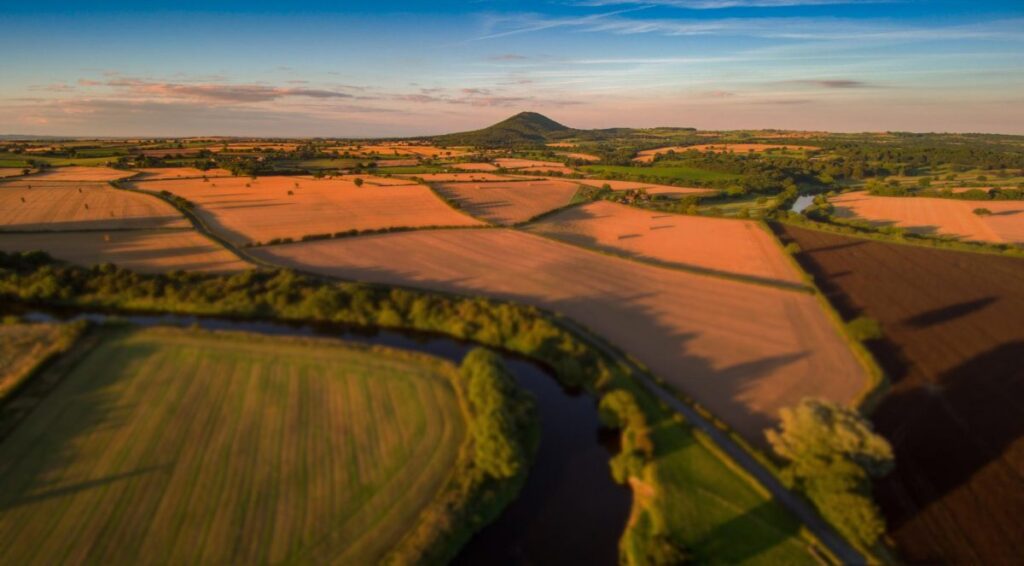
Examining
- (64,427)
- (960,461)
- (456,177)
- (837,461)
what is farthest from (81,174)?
(960,461)

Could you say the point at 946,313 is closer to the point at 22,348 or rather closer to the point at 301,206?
the point at 22,348

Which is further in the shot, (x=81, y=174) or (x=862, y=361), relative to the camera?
(x=81, y=174)

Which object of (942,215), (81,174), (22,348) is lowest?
(22,348)

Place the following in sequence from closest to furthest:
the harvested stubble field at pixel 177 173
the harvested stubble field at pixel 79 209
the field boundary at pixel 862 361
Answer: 1. the field boundary at pixel 862 361
2. the harvested stubble field at pixel 79 209
3. the harvested stubble field at pixel 177 173

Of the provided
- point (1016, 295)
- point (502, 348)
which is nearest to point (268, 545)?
point (502, 348)

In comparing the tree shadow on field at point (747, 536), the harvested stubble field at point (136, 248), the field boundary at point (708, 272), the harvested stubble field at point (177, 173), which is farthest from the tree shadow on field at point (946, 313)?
the harvested stubble field at point (177, 173)

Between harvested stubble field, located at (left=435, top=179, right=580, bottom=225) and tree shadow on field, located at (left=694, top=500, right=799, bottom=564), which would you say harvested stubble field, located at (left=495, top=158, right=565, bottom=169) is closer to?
harvested stubble field, located at (left=435, top=179, right=580, bottom=225)

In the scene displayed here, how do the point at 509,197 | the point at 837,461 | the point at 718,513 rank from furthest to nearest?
the point at 509,197 < the point at 837,461 < the point at 718,513

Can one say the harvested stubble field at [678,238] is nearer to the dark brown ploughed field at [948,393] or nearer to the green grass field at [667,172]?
the dark brown ploughed field at [948,393]
